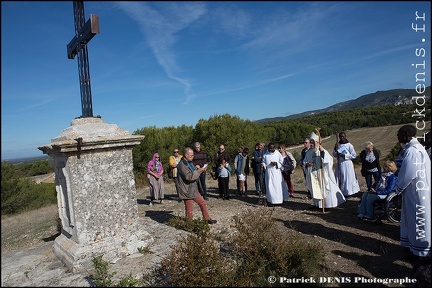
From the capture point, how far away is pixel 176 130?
20.0 metres

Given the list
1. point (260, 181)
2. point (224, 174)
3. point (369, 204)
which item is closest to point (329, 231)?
point (369, 204)

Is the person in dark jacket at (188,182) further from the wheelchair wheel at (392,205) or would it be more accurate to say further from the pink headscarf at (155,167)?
the wheelchair wheel at (392,205)

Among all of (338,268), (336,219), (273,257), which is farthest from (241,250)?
(336,219)

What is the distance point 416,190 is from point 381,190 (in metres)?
1.80

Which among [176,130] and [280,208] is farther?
[176,130]

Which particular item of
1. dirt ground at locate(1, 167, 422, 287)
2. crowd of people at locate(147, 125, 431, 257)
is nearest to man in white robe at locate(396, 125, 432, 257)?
crowd of people at locate(147, 125, 431, 257)

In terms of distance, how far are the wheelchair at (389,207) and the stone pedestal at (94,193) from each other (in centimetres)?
436

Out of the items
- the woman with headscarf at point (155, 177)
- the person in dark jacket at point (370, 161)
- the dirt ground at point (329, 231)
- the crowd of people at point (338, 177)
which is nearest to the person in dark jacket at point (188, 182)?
the crowd of people at point (338, 177)

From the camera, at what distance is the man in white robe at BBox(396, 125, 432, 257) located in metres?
3.71

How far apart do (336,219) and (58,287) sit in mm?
5237

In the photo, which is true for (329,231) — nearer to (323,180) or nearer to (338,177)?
(323,180)

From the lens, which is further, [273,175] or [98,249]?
[273,175]

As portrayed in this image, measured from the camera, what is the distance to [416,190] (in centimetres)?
379

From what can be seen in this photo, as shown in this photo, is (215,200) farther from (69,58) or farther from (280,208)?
(69,58)
